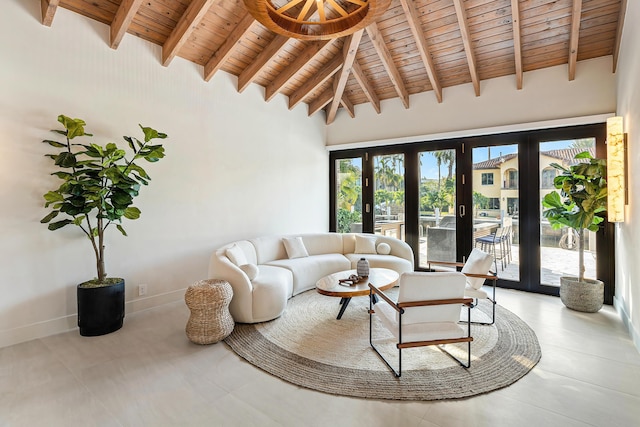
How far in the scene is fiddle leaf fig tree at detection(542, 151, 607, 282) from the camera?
374 centimetres

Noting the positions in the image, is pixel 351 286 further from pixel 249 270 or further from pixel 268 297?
pixel 249 270

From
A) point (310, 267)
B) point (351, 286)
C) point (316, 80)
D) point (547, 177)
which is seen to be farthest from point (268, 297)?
point (547, 177)

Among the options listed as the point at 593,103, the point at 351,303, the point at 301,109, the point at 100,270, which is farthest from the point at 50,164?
the point at 593,103

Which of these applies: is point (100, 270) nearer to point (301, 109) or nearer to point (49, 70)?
point (49, 70)

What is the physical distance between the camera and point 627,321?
131 inches

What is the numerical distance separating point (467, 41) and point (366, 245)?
134 inches

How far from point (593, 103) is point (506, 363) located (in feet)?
12.8

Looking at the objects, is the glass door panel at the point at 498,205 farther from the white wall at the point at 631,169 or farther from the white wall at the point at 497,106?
the white wall at the point at 631,169

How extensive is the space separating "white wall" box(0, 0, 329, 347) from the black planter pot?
0.34m

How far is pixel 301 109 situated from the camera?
20.6ft

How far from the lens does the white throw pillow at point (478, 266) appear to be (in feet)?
11.3

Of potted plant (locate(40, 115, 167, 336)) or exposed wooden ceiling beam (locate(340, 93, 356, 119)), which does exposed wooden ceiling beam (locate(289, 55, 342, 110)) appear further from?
potted plant (locate(40, 115, 167, 336))

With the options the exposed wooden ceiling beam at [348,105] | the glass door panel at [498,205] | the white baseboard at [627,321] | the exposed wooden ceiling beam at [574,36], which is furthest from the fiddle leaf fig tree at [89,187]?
the white baseboard at [627,321]

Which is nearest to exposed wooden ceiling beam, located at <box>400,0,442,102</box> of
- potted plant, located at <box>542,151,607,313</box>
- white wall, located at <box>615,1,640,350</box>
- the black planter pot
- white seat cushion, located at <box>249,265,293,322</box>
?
white wall, located at <box>615,1,640,350</box>
